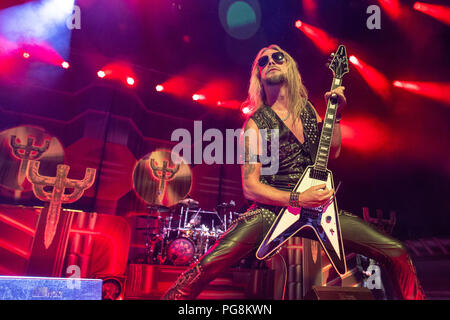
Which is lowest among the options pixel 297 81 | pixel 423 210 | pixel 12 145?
pixel 297 81

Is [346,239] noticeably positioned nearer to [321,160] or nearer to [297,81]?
[321,160]

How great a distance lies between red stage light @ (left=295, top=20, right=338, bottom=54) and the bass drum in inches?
215

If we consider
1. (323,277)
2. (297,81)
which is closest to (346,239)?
(297,81)

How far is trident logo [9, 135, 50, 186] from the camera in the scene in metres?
9.16

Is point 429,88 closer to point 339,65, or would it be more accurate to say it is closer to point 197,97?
point 339,65

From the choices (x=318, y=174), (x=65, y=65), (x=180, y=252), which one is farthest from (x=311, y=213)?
(x=65, y=65)

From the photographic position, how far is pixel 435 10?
5.67m

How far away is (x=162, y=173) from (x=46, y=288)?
9.90m

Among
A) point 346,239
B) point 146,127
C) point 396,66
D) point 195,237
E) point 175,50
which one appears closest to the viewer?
point 346,239

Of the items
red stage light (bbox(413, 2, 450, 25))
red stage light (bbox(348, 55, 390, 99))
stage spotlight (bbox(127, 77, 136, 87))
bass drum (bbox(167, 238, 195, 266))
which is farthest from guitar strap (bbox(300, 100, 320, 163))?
stage spotlight (bbox(127, 77, 136, 87))

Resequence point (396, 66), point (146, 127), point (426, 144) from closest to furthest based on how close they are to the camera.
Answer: point (426, 144), point (396, 66), point (146, 127)

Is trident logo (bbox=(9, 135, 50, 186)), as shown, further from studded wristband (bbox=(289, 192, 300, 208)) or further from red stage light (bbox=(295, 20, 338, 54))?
studded wristband (bbox=(289, 192, 300, 208))

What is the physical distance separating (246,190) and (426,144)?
5352mm
